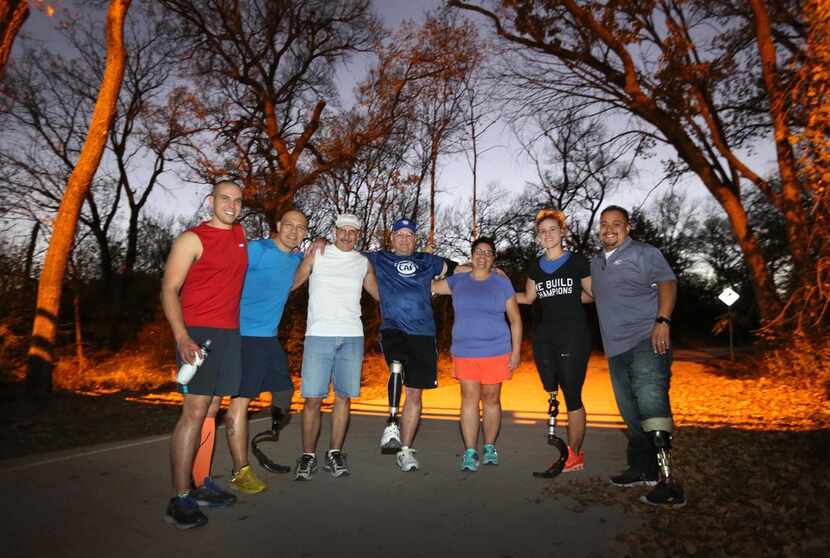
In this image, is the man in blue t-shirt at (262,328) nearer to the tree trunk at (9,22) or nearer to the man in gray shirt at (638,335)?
the man in gray shirt at (638,335)

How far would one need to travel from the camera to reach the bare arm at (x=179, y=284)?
3.64m

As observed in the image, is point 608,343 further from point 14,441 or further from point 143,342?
point 143,342

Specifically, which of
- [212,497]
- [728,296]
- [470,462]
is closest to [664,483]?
[470,462]

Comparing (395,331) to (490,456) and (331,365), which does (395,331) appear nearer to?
(331,365)

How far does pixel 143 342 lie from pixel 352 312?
39.8 ft

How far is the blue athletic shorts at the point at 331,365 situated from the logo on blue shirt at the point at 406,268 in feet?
2.46

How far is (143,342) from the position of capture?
15188 mm

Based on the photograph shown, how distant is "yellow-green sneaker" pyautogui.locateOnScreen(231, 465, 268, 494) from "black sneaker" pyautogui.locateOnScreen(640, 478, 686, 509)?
110 inches

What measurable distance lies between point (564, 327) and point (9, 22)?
9.45 meters

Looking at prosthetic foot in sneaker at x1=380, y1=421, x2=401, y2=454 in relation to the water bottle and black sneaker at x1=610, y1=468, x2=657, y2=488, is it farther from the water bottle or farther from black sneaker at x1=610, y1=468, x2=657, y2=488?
the water bottle

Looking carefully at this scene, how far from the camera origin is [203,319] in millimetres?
3902

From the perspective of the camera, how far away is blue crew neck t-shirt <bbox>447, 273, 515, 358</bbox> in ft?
17.2

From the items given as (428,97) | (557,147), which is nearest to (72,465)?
(428,97)

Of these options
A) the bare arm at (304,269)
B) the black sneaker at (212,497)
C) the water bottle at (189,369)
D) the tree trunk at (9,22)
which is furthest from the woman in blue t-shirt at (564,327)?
the tree trunk at (9,22)
